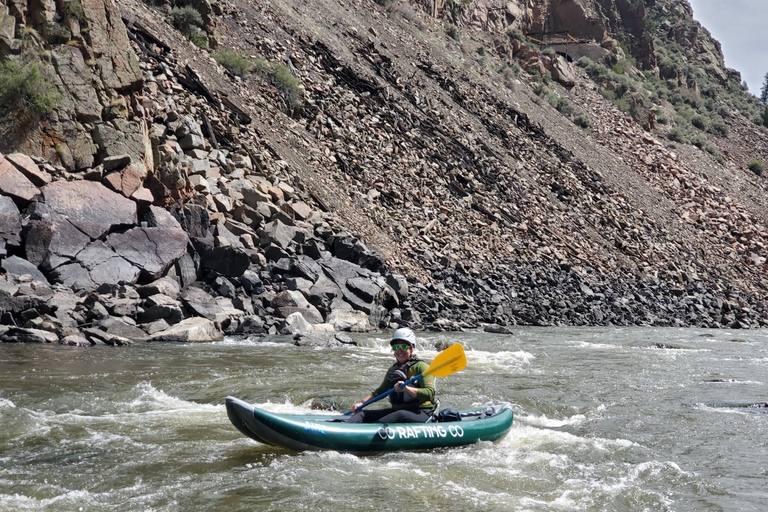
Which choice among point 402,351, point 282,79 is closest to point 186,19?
point 282,79

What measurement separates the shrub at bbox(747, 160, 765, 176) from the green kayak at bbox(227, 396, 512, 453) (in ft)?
127

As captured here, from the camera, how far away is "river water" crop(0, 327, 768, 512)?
A: 4113mm

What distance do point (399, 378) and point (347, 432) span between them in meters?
0.81

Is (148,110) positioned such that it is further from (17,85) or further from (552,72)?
(552,72)

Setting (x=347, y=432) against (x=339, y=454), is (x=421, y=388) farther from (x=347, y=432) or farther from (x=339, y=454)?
(x=339, y=454)

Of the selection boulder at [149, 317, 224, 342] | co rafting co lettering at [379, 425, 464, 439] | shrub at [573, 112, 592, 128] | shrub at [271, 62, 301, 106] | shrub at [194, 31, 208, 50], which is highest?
shrub at [573, 112, 592, 128]

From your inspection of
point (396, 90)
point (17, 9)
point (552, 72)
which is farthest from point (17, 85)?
point (552, 72)

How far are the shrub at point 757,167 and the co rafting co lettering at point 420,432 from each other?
128 ft

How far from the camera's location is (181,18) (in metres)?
19.3

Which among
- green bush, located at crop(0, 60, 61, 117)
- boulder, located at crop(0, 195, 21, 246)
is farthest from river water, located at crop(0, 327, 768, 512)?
green bush, located at crop(0, 60, 61, 117)

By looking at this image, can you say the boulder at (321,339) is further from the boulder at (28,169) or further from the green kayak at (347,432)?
the boulder at (28,169)

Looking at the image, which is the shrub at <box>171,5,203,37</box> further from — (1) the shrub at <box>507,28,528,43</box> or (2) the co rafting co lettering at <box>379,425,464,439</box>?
(1) the shrub at <box>507,28,528,43</box>

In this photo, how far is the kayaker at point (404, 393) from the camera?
18.0 ft

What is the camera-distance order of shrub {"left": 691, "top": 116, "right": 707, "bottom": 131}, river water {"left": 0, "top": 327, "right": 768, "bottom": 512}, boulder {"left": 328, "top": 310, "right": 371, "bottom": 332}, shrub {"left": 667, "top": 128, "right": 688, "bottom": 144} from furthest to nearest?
shrub {"left": 691, "top": 116, "right": 707, "bottom": 131}
shrub {"left": 667, "top": 128, "right": 688, "bottom": 144}
boulder {"left": 328, "top": 310, "right": 371, "bottom": 332}
river water {"left": 0, "top": 327, "right": 768, "bottom": 512}
